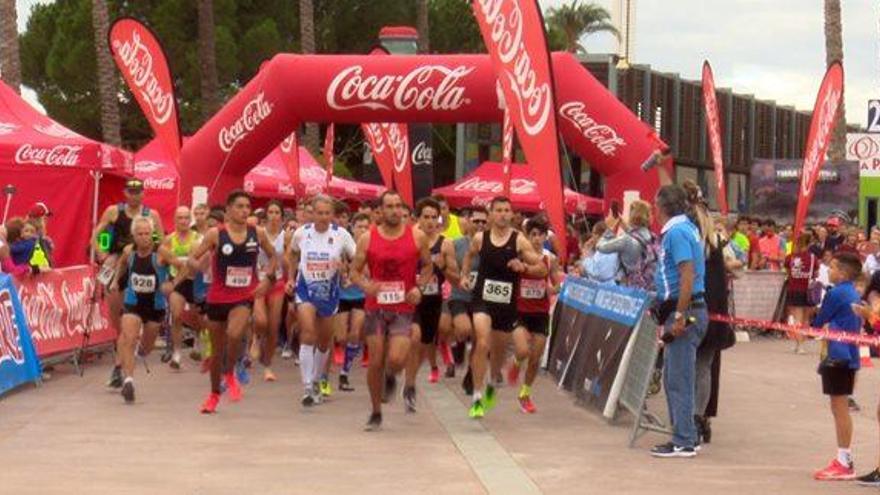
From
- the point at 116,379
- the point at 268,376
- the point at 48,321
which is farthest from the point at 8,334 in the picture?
the point at 268,376

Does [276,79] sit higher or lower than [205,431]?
higher

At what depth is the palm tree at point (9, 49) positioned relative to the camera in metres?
30.1

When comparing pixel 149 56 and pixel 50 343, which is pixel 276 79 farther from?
pixel 50 343

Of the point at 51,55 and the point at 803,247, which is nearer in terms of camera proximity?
the point at 803,247

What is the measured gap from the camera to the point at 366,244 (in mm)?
13898

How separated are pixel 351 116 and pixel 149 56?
9.81ft

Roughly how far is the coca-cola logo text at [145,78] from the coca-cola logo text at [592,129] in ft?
18.1

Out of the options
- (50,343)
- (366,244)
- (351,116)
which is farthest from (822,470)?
(351,116)

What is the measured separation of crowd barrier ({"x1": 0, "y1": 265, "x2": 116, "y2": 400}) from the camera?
16.0 meters

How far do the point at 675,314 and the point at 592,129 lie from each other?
356 inches

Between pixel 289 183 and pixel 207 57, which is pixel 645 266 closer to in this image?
pixel 289 183

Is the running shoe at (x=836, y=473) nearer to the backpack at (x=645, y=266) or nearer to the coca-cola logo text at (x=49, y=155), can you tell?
the backpack at (x=645, y=266)

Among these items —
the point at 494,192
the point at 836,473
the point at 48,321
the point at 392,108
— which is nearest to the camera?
the point at 836,473

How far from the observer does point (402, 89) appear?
21969 mm
